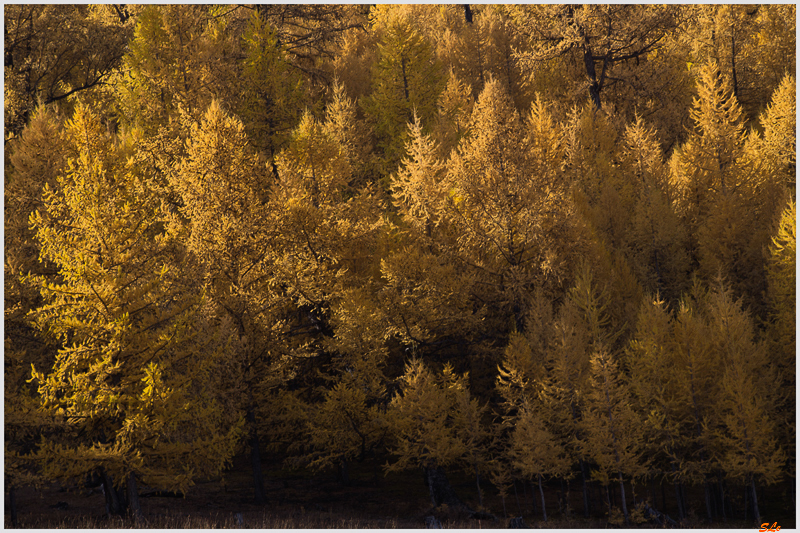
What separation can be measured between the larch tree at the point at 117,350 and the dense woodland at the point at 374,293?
0.07m

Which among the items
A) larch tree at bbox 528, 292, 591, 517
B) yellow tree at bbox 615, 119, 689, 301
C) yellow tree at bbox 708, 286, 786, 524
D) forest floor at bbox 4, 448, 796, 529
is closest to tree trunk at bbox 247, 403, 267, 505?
forest floor at bbox 4, 448, 796, 529

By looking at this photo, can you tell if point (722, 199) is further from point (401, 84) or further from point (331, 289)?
point (401, 84)

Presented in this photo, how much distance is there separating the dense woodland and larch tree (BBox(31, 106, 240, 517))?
0.07 meters

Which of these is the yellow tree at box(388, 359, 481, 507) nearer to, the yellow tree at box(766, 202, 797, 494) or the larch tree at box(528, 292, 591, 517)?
the larch tree at box(528, 292, 591, 517)

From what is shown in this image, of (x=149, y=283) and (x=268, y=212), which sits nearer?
(x=149, y=283)

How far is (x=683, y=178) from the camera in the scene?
84.4ft

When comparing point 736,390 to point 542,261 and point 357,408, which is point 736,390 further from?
point 357,408

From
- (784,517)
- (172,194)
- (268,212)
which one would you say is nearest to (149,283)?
(268,212)

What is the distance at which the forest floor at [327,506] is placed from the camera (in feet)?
50.2

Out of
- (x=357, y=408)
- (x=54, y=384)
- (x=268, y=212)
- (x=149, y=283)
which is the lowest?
(x=357, y=408)

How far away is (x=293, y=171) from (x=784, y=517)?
62.7ft

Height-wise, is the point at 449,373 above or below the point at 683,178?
below

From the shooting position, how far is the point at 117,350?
14.0 metres

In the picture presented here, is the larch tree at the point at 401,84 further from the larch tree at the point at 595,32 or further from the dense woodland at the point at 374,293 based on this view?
the larch tree at the point at 595,32
